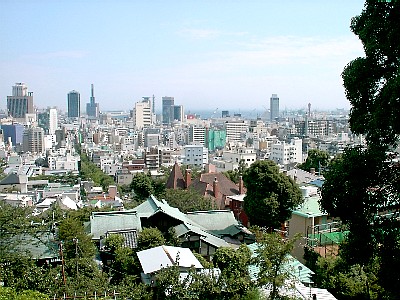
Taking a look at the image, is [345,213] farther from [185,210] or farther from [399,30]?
[185,210]

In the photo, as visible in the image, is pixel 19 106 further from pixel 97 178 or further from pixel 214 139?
pixel 97 178

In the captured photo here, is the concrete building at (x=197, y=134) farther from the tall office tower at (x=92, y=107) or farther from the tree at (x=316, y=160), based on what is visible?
the tall office tower at (x=92, y=107)

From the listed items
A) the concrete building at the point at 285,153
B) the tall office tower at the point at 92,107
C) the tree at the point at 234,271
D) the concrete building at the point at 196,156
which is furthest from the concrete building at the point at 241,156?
the tall office tower at the point at 92,107

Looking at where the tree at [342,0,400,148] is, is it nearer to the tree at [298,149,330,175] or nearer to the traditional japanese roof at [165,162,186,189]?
the traditional japanese roof at [165,162,186,189]

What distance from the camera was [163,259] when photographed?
8.89 meters

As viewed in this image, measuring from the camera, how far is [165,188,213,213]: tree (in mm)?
16766

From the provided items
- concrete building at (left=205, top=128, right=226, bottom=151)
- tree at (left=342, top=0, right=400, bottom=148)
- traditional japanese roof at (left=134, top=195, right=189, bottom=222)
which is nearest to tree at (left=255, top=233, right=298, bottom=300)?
tree at (left=342, top=0, right=400, bottom=148)

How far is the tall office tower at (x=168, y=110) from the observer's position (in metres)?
142

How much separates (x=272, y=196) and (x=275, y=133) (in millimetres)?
76176

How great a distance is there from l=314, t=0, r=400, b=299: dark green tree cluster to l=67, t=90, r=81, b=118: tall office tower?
150 meters

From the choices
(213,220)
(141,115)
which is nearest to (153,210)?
(213,220)

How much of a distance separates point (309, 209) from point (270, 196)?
1.23 meters

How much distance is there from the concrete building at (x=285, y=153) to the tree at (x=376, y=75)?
49.7 m


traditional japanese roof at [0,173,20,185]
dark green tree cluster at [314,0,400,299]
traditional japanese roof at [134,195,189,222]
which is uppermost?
dark green tree cluster at [314,0,400,299]
